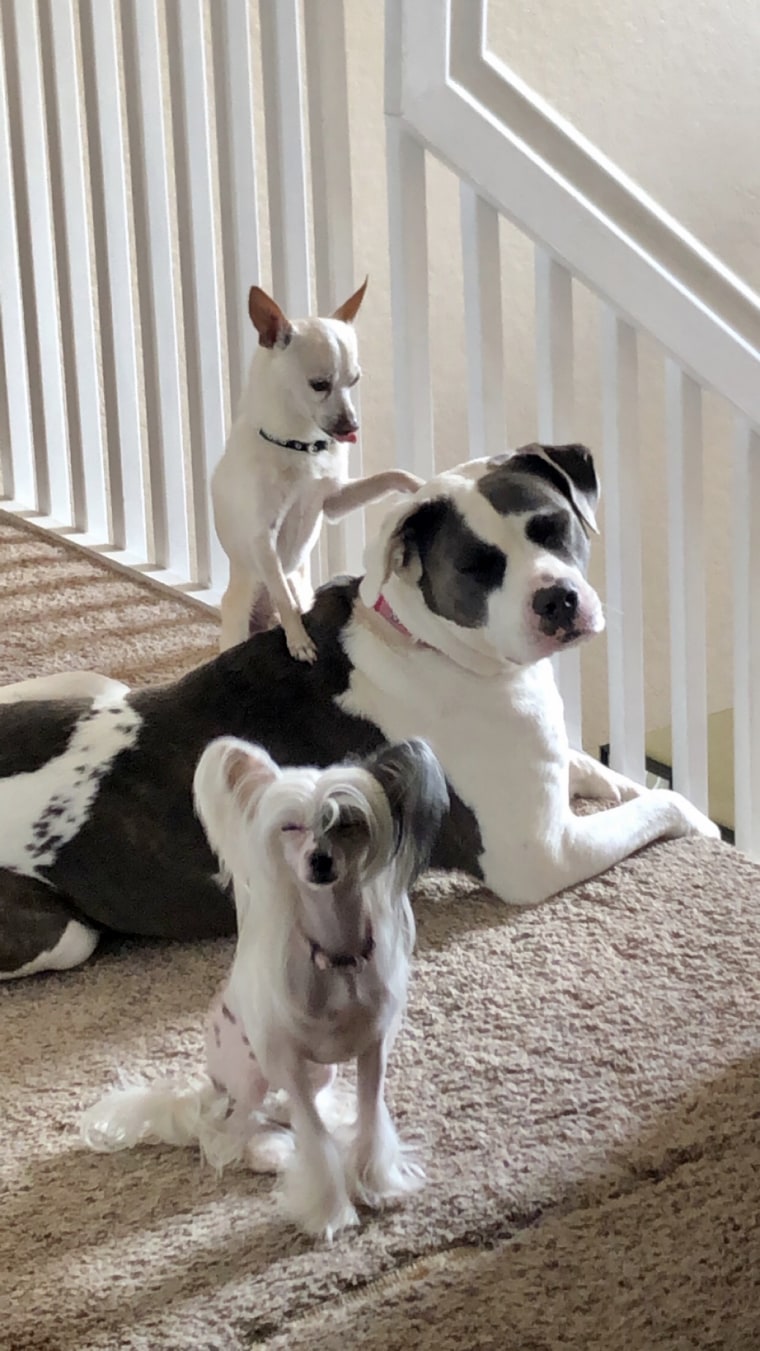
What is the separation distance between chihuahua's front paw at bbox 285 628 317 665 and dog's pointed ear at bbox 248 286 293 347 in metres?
0.37

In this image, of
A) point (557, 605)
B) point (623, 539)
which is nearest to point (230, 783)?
point (557, 605)

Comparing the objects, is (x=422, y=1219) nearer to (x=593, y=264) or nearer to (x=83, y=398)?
(x=593, y=264)

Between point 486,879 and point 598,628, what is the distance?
0.33m

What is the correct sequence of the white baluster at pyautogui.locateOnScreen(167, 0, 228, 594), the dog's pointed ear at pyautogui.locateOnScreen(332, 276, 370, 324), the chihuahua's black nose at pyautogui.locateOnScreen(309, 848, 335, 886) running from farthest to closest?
the white baluster at pyautogui.locateOnScreen(167, 0, 228, 594) < the dog's pointed ear at pyautogui.locateOnScreen(332, 276, 370, 324) < the chihuahua's black nose at pyautogui.locateOnScreen(309, 848, 335, 886)

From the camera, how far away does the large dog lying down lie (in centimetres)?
134

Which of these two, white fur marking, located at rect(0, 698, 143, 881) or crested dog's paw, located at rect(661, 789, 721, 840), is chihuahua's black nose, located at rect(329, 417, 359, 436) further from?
crested dog's paw, located at rect(661, 789, 721, 840)

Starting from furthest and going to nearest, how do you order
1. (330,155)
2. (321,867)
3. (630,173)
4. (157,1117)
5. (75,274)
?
(630,173)
(75,274)
(330,155)
(157,1117)
(321,867)

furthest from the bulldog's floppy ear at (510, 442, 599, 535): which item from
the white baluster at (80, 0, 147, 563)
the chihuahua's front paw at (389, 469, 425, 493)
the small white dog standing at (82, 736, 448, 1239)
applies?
the white baluster at (80, 0, 147, 563)

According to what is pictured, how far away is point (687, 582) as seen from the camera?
74.3 inches

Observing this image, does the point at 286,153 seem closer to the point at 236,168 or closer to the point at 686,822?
the point at 236,168

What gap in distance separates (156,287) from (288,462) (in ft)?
2.81

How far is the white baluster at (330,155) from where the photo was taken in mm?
1980

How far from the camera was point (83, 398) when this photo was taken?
2.53m

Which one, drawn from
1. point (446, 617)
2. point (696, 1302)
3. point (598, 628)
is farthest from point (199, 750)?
point (696, 1302)
